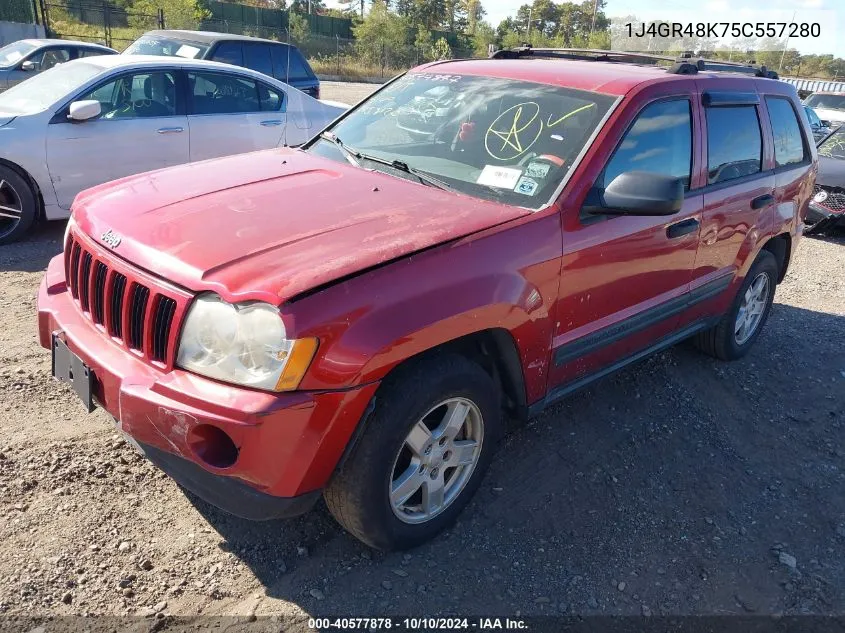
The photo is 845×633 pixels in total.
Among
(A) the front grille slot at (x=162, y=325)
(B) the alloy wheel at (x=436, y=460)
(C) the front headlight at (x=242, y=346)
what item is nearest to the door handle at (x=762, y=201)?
(B) the alloy wheel at (x=436, y=460)

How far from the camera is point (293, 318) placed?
217 centimetres

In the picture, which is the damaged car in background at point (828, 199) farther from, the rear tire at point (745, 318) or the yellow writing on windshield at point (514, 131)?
the yellow writing on windshield at point (514, 131)

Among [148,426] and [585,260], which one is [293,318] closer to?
[148,426]

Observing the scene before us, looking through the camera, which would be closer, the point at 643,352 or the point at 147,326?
the point at 147,326

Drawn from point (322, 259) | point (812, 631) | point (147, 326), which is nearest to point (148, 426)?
point (147, 326)

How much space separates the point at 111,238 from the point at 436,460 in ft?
5.00

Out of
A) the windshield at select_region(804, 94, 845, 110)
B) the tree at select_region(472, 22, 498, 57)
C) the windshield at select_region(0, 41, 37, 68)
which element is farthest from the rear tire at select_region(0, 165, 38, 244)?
the tree at select_region(472, 22, 498, 57)

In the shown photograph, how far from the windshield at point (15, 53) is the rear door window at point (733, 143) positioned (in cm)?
1126

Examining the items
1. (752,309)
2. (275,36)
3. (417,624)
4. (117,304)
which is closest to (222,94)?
(117,304)

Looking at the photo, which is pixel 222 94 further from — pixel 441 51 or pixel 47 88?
pixel 441 51

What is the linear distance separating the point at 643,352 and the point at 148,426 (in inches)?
103

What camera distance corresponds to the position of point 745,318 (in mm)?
4961

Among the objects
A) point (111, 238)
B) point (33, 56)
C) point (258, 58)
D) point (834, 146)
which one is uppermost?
point (258, 58)

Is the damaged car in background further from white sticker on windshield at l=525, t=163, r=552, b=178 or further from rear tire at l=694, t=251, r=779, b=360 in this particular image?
white sticker on windshield at l=525, t=163, r=552, b=178
